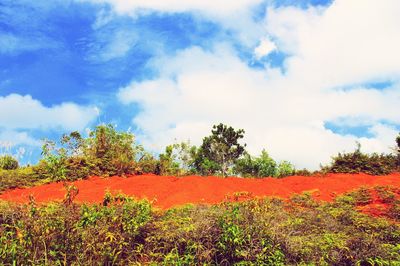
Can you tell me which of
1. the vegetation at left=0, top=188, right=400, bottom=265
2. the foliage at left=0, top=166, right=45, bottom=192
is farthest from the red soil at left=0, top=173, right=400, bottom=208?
the vegetation at left=0, top=188, right=400, bottom=265

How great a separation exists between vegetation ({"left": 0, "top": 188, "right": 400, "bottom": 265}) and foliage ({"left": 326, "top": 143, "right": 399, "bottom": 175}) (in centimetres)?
904

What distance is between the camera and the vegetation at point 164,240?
16.5ft

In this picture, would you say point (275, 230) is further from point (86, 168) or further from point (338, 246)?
point (86, 168)

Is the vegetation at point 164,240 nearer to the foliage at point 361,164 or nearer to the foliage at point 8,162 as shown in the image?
the foliage at point 361,164

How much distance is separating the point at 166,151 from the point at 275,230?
17.7 m

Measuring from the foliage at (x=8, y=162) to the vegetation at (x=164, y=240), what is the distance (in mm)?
15349

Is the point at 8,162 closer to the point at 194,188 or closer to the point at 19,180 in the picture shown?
the point at 19,180

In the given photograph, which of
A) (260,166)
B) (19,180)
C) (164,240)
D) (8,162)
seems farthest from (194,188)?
(260,166)

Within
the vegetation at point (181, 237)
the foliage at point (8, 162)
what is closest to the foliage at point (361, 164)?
the vegetation at point (181, 237)

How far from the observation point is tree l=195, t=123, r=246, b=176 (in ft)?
95.5

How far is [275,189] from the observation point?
409 inches

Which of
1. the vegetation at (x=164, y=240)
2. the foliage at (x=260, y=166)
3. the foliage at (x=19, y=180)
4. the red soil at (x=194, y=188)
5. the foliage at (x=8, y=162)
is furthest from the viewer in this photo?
the foliage at (x=260, y=166)

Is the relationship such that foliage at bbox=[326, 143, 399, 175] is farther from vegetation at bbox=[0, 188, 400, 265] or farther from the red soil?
vegetation at bbox=[0, 188, 400, 265]

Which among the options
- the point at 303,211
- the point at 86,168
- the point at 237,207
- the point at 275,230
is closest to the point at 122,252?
the point at 237,207
